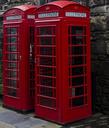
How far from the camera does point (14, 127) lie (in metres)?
6.55

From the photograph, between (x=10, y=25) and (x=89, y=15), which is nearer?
(x=89, y=15)

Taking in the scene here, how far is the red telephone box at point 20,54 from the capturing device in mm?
7336

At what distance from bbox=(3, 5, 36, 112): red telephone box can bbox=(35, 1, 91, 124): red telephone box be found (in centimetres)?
46

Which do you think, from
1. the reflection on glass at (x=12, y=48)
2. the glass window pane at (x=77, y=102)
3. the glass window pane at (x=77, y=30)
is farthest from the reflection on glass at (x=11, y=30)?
the glass window pane at (x=77, y=102)

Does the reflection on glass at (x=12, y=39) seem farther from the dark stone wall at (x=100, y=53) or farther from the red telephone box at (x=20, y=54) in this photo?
the dark stone wall at (x=100, y=53)

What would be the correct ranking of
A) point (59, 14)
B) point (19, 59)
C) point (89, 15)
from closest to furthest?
1. point (59, 14)
2. point (89, 15)
3. point (19, 59)

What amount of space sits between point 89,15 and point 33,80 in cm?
183

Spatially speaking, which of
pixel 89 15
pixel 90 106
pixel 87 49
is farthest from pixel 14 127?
pixel 89 15

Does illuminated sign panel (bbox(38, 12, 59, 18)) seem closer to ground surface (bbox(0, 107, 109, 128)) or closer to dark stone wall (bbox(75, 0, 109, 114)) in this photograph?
dark stone wall (bbox(75, 0, 109, 114))

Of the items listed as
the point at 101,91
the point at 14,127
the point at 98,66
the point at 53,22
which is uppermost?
the point at 53,22

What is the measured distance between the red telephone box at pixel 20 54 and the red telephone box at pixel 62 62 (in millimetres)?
464

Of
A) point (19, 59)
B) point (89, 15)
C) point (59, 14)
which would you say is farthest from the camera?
point (19, 59)

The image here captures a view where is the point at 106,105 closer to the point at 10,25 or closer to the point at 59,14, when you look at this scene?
the point at 59,14

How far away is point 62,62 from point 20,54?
132 cm
